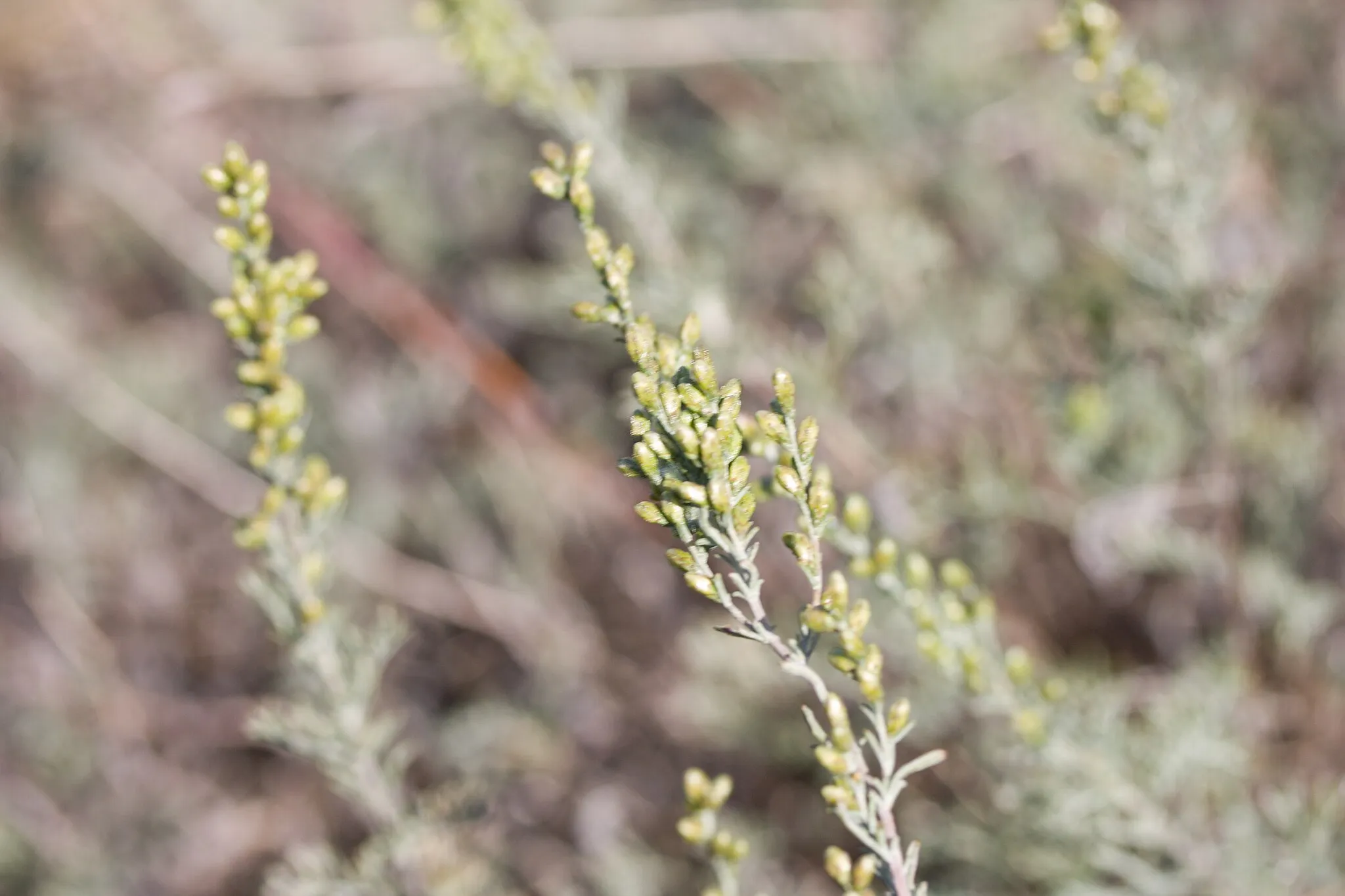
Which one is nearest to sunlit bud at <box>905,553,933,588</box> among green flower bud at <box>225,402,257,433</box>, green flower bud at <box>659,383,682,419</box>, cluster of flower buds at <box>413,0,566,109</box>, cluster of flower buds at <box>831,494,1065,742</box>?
cluster of flower buds at <box>831,494,1065,742</box>

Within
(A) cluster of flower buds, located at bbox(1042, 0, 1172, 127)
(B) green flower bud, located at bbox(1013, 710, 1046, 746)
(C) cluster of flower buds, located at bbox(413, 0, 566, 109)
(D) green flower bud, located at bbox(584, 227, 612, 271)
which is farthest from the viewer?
(C) cluster of flower buds, located at bbox(413, 0, 566, 109)

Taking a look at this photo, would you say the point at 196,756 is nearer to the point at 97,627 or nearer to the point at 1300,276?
the point at 97,627

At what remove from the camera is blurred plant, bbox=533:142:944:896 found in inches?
57.7

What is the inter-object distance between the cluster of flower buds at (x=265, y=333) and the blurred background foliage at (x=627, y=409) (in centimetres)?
89

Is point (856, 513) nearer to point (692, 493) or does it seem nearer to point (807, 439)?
point (807, 439)

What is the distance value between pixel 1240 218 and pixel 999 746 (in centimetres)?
198

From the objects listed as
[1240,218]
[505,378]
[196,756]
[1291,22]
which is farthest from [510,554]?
[1291,22]

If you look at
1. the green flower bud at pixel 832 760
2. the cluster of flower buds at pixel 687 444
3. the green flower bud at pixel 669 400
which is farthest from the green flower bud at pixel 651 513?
the green flower bud at pixel 832 760

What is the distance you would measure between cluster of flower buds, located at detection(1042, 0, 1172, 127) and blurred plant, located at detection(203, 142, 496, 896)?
1.49 m

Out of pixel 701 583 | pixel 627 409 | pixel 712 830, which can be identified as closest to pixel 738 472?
pixel 701 583

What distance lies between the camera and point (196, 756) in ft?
13.9

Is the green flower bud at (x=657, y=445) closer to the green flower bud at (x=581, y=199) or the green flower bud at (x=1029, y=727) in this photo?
the green flower bud at (x=581, y=199)

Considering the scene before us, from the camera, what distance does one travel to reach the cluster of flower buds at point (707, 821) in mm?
1703

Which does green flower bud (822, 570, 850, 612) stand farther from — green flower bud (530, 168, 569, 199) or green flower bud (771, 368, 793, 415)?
green flower bud (530, 168, 569, 199)
